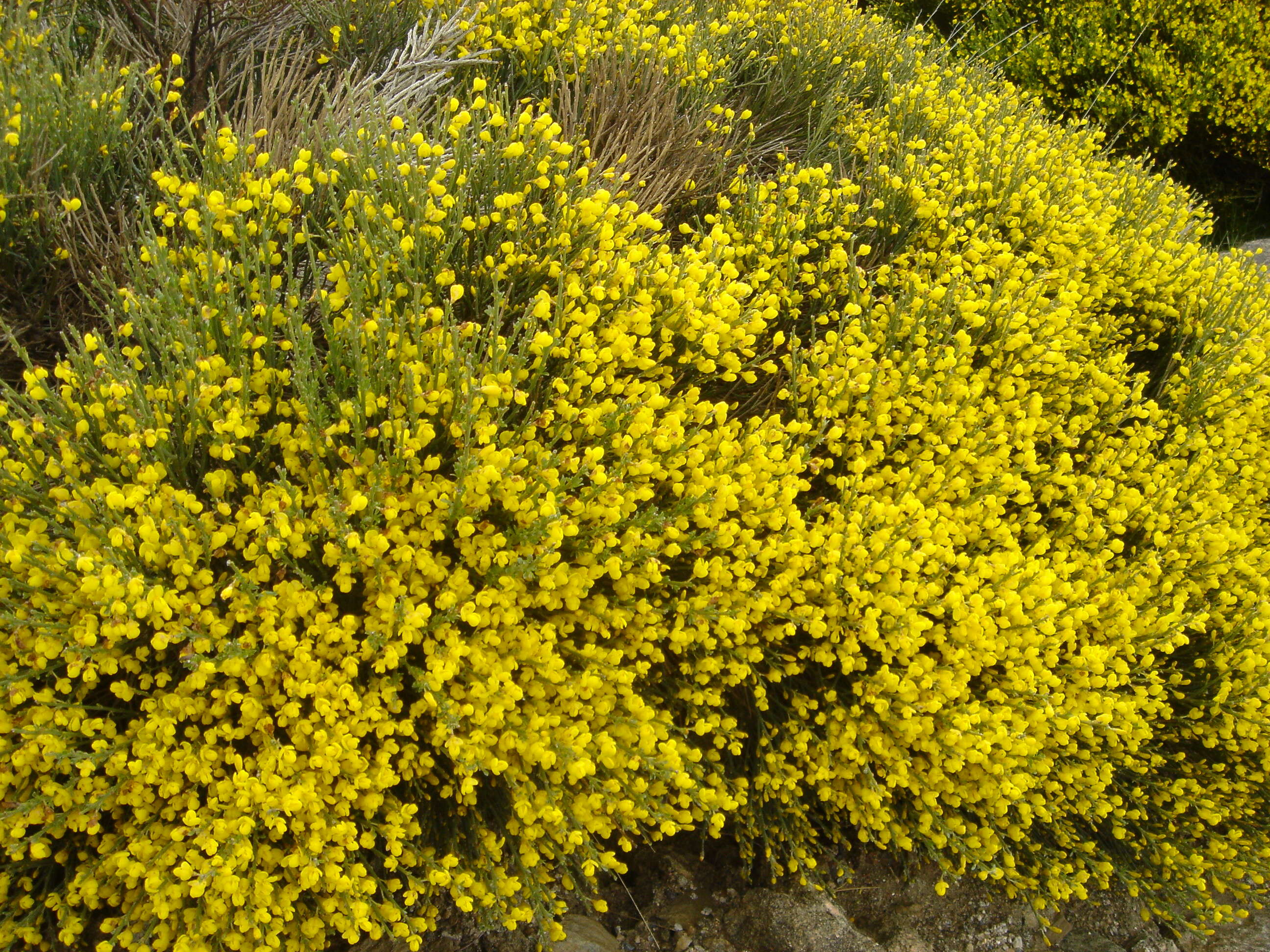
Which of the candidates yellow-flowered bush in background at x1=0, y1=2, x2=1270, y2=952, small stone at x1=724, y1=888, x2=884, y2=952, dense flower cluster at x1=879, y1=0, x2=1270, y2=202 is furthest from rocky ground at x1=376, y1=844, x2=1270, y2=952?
dense flower cluster at x1=879, y1=0, x2=1270, y2=202

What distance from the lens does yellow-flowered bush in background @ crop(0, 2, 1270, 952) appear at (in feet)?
5.84

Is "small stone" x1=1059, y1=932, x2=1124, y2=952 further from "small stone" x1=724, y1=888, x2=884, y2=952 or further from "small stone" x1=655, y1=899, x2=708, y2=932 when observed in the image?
"small stone" x1=655, y1=899, x2=708, y2=932

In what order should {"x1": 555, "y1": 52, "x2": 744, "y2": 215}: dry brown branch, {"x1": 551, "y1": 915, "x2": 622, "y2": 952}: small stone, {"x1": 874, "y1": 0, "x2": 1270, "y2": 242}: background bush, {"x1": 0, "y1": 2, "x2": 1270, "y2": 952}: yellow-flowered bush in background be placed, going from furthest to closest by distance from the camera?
1. {"x1": 874, "y1": 0, "x2": 1270, "y2": 242}: background bush
2. {"x1": 555, "y1": 52, "x2": 744, "y2": 215}: dry brown branch
3. {"x1": 551, "y1": 915, "x2": 622, "y2": 952}: small stone
4. {"x1": 0, "y1": 2, "x2": 1270, "y2": 952}: yellow-flowered bush in background

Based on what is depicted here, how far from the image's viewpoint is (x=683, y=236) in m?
3.40

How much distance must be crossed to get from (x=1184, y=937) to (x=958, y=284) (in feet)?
6.92

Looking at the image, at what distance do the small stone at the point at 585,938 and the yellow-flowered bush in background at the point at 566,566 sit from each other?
0.10m

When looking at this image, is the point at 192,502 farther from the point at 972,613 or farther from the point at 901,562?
the point at 972,613

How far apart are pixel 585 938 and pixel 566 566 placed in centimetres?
99

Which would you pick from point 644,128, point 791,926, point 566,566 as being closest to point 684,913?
point 791,926

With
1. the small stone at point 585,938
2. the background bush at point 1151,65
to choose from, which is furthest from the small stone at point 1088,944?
the background bush at point 1151,65

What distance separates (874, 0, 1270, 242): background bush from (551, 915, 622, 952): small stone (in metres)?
6.12

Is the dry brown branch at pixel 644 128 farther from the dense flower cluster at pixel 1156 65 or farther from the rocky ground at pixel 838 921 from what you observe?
the dense flower cluster at pixel 1156 65

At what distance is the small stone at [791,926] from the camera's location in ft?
7.43

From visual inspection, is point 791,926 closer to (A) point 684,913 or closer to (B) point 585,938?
(A) point 684,913
